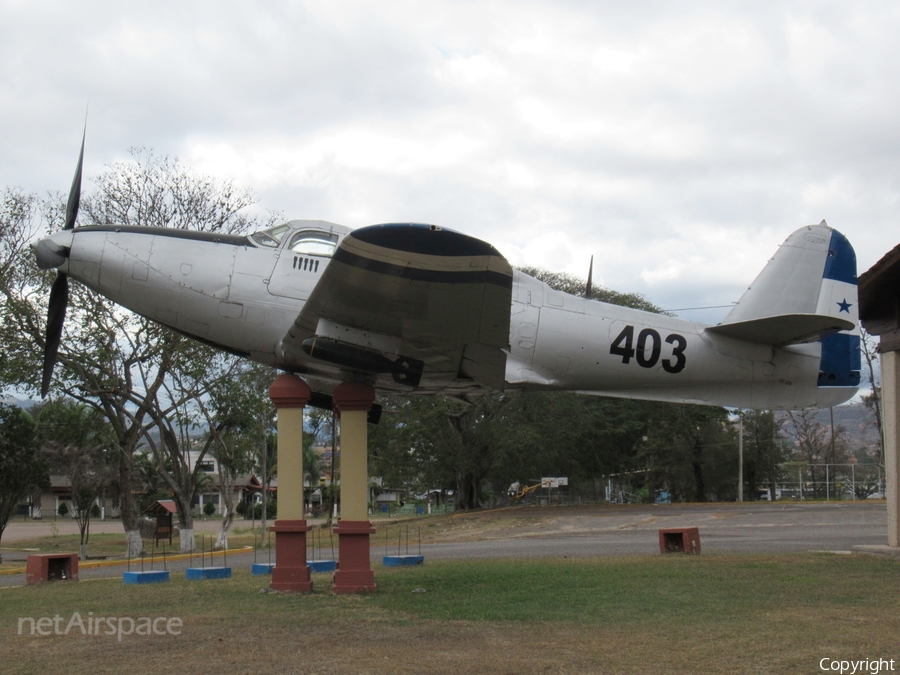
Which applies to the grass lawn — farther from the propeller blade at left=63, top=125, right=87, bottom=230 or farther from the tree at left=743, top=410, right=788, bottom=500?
the tree at left=743, top=410, right=788, bottom=500

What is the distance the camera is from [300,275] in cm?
1146

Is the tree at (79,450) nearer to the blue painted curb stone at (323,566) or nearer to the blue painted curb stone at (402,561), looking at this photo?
the blue painted curb stone at (402,561)

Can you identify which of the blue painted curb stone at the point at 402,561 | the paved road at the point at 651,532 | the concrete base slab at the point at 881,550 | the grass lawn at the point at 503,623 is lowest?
the paved road at the point at 651,532

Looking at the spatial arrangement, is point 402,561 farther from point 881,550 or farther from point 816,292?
point 816,292

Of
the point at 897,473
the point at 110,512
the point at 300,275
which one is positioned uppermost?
the point at 300,275

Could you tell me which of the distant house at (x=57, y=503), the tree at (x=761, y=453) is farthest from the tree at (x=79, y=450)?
the tree at (x=761, y=453)

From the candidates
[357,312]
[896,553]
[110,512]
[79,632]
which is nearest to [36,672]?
[79,632]

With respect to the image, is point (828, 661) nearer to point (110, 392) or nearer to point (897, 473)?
point (897, 473)

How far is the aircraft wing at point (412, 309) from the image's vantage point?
28.4 feet

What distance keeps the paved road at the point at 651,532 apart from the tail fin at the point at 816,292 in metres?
5.06

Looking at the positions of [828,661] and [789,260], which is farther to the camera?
[789,260]

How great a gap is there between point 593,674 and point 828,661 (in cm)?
192

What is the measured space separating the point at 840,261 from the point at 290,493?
9.80 meters

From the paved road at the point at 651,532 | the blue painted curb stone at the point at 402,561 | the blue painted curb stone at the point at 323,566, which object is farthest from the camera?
the paved road at the point at 651,532
